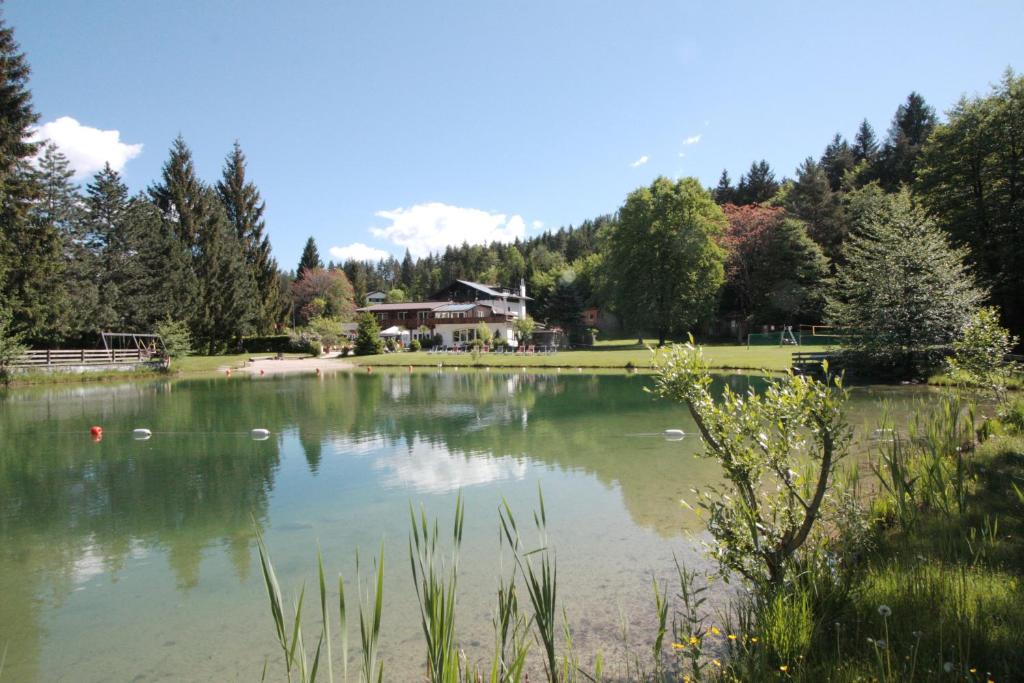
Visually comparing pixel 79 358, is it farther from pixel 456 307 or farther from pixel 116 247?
pixel 456 307

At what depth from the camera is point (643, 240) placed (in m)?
51.0

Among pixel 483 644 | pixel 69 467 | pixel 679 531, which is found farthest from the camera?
pixel 69 467

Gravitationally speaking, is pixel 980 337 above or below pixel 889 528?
above

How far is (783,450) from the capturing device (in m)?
3.90

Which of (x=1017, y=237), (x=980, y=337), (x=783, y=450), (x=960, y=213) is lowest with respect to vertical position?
(x=783, y=450)

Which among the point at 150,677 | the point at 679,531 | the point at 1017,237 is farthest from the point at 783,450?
the point at 1017,237

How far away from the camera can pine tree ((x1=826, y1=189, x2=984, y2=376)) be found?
67.1ft

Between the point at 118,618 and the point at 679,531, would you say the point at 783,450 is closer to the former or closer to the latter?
the point at 679,531

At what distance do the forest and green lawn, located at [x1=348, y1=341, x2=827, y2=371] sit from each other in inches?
187

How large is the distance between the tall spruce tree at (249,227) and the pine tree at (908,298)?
55.3 metres

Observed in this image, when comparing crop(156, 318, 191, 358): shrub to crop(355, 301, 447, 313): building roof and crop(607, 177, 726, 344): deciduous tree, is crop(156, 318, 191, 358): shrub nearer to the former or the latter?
crop(355, 301, 447, 313): building roof

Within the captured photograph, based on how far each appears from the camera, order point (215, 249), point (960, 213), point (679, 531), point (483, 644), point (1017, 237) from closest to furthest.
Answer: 1. point (483, 644)
2. point (679, 531)
3. point (1017, 237)
4. point (960, 213)
5. point (215, 249)

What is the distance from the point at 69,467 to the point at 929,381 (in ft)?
87.2

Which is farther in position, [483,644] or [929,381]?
[929,381]
